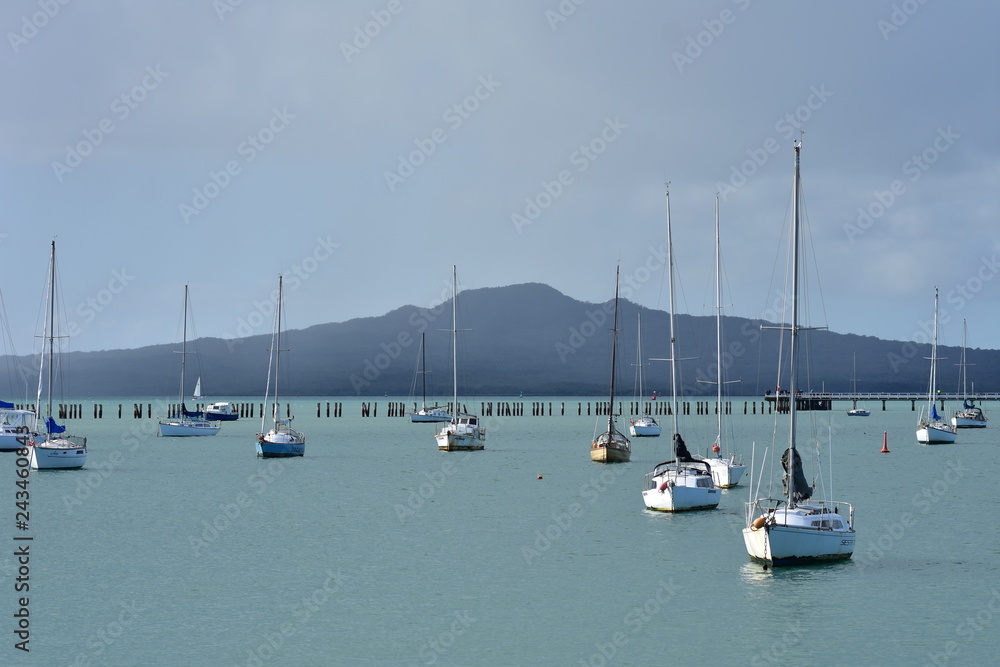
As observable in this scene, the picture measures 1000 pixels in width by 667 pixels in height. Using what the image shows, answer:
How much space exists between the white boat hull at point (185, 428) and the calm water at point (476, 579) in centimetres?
5994

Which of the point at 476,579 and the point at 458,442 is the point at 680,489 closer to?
the point at 476,579

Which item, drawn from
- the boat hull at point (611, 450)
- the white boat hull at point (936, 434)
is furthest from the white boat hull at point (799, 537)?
the white boat hull at point (936, 434)

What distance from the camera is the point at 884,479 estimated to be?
242 feet

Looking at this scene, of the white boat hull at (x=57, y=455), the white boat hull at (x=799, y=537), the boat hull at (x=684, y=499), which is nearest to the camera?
the white boat hull at (x=799, y=537)

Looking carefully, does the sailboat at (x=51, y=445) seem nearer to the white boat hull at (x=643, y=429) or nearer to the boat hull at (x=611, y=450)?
the boat hull at (x=611, y=450)

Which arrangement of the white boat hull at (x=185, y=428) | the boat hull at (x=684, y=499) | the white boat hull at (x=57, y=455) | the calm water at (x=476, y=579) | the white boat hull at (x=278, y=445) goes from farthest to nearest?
1. the white boat hull at (x=185, y=428)
2. the white boat hull at (x=278, y=445)
3. the white boat hull at (x=57, y=455)
4. the boat hull at (x=684, y=499)
5. the calm water at (x=476, y=579)

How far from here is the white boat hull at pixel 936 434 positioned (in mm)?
111625

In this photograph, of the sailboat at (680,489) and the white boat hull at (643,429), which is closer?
the sailboat at (680,489)

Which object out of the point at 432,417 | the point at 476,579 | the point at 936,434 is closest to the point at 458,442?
the point at 936,434

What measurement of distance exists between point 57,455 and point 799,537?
56135 millimetres

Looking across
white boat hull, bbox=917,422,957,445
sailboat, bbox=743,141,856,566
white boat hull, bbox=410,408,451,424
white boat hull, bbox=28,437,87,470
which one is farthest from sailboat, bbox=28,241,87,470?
white boat hull, bbox=410,408,451,424

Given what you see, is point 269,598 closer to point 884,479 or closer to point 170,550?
point 170,550

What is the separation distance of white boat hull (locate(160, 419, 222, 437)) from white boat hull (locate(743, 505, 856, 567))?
10243 cm

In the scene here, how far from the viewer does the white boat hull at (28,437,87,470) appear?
2916 inches
